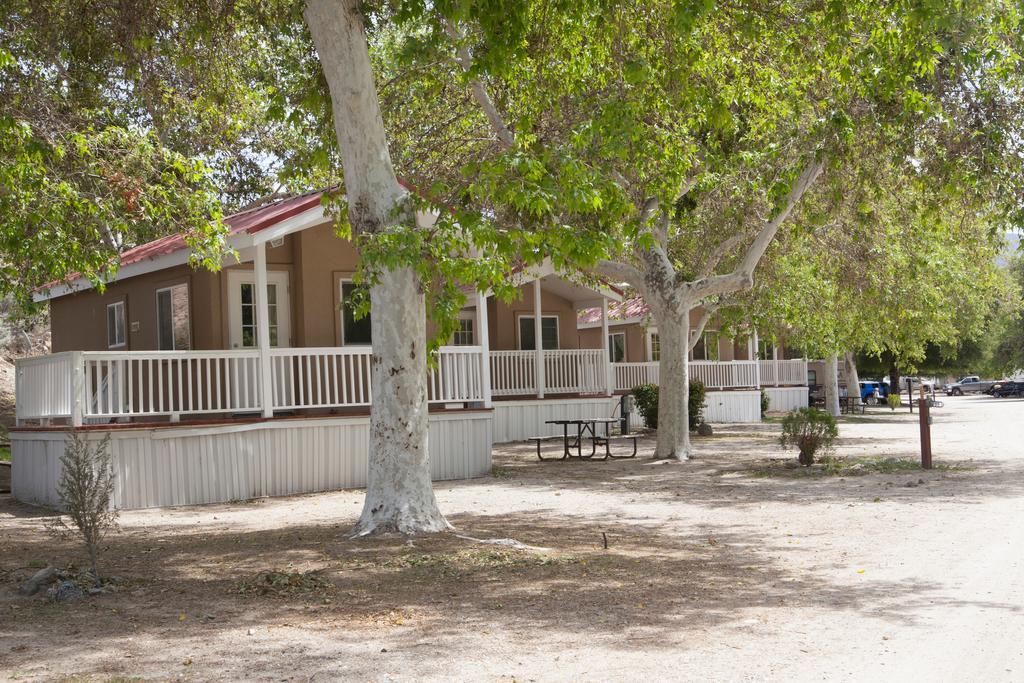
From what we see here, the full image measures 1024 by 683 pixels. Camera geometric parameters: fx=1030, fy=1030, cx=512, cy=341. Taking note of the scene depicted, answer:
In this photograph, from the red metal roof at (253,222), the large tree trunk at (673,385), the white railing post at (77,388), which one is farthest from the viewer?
the large tree trunk at (673,385)

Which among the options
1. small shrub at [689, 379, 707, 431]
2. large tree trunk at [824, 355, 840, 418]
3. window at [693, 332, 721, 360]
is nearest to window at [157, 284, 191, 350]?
small shrub at [689, 379, 707, 431]

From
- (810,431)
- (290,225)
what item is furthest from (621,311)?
(290,225)

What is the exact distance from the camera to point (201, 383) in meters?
15.6

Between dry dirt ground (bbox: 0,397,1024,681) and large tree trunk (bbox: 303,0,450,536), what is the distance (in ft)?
1.72

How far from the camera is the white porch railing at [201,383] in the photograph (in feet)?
46.8

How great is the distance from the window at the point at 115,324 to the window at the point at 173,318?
1.59 m

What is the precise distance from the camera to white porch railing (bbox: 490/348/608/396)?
25297 millimetres

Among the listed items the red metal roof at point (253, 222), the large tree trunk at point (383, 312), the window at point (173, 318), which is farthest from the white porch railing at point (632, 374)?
the large tree trunk at point (383, 312)

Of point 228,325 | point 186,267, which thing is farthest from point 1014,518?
point 186,267

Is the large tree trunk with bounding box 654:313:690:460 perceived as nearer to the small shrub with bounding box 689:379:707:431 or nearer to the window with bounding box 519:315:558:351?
the window with bounding box 519:315:558:351

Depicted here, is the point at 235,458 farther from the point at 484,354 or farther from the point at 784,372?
the point at 784,372

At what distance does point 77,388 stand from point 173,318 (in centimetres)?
420

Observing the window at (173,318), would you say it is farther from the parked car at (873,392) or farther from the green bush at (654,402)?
the parked car at (873,392)

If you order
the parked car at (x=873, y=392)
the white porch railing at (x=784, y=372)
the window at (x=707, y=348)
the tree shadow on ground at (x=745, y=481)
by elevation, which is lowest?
the tree shadow on ground at (x=745, y=481)
